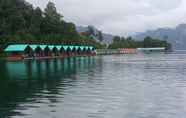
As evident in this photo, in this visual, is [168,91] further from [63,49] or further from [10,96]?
[63,49]

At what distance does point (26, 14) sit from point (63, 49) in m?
21.0

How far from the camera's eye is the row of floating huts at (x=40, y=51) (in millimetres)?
107500

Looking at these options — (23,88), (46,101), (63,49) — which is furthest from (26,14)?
(46,101)

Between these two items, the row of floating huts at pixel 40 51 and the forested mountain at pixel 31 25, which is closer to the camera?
the row of floating huts at pixel 40 51

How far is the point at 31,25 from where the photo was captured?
14375cm

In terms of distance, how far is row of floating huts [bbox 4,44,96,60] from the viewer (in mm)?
107500

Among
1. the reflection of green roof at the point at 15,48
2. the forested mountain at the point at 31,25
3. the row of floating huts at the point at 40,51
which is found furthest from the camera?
the forested mountain at the point at 31,25

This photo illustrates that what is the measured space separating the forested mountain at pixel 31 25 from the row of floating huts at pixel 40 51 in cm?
501

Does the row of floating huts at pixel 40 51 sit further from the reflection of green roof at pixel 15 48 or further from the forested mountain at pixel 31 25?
the forested mountain at pixel 31 25

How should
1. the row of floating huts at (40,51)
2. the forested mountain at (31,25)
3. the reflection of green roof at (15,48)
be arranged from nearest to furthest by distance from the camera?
the reflection of green roof at (15,48) < the row of floating huts at (40,51) < the forested mountain at (31,25)

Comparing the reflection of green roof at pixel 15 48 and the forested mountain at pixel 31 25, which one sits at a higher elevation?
the forested mountain at pixel 31 25

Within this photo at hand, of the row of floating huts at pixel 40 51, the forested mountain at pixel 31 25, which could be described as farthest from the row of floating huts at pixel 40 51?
the forested mountain at pixel 31 25

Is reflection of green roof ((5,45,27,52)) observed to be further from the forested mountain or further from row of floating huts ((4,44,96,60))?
the forested mountain

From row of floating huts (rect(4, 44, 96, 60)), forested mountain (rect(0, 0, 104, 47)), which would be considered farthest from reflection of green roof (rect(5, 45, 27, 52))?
forested mountain (rect(0, 0, 104, 47))
